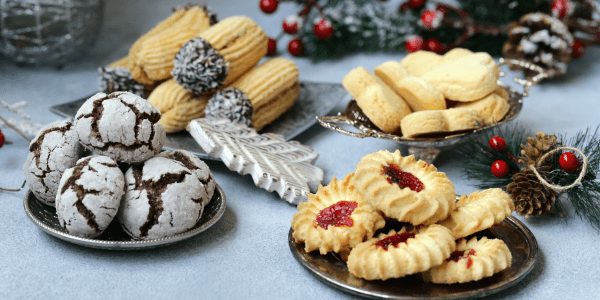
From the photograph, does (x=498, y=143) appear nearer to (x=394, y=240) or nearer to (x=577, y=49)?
(x=394, y=240)

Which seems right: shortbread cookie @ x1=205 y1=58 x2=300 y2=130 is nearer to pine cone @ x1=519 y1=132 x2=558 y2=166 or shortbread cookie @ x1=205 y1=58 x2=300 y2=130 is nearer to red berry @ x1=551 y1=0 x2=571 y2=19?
pine cone @ x1=519 y1=132 x2=558 y2=166

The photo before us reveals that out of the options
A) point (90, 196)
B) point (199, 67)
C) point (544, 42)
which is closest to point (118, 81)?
point (199, 67)

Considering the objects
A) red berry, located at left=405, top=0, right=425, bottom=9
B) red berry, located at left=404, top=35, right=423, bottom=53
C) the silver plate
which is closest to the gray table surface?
the silver plate

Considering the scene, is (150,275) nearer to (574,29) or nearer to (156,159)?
(156,159)

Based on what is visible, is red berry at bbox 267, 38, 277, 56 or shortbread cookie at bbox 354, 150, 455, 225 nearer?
shortbread cookie at bbox 354, 150, 455, 225

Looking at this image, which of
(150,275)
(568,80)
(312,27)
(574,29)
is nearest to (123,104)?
(150,275)
